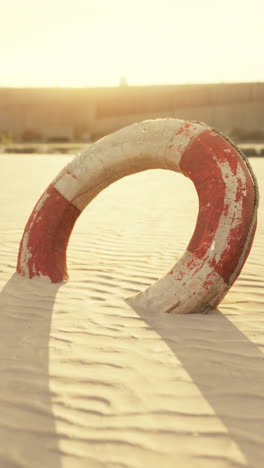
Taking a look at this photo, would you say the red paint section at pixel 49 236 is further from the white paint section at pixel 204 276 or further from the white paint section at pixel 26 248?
the white paint section at pixel 204 276

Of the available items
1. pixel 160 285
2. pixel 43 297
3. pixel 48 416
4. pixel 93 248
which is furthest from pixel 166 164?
pixel 48 416

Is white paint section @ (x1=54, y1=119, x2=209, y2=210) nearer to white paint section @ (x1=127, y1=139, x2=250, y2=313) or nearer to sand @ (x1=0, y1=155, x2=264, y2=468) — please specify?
white paint section @ (x1=127, y1=139, x2=250, y2=313)

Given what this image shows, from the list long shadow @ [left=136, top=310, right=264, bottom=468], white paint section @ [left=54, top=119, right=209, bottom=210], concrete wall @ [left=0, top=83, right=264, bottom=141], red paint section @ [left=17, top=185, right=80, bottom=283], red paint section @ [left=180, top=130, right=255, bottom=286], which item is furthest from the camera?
concrete wall @ [left=0, top=83, right=264, bottom=141]

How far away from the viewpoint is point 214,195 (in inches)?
139

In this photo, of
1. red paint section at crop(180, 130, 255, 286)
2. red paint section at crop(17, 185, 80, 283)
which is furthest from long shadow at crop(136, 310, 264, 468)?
red paint section at crop(17, 185, 80, 283)

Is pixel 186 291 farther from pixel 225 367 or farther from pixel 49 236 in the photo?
pixel 49 236

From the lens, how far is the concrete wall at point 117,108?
41.5 m

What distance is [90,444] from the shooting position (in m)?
→ 2.12

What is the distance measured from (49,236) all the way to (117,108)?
4018cm

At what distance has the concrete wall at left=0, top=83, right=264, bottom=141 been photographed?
41.5 metres

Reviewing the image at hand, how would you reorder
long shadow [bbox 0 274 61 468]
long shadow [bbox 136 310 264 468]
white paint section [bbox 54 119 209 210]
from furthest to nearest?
white paint section [bbox 54 119 209 210]
long shadow [bbox 136 310 264 468]
long shadow [bbox 0 274 61 468]

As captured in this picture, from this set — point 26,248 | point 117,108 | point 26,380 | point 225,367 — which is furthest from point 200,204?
point 117,108

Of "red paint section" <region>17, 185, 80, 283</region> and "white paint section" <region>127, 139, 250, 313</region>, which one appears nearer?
"white paint section" <region>127, 139, 250, 313</region>

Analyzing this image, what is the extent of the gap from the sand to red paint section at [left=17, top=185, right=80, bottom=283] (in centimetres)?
16
